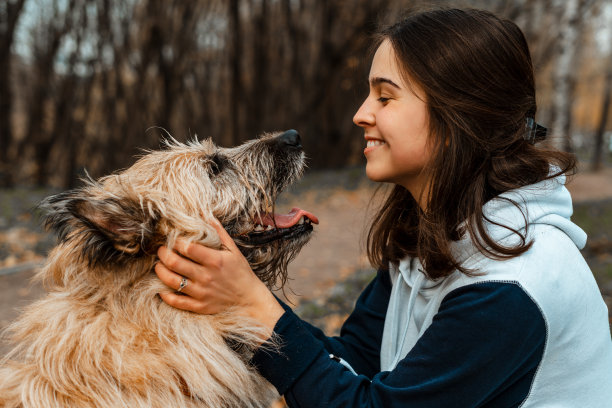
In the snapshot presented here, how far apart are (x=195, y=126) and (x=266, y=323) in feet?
34.9

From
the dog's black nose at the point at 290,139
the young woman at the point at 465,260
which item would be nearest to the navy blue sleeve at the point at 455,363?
the young woman at the point at 465,260

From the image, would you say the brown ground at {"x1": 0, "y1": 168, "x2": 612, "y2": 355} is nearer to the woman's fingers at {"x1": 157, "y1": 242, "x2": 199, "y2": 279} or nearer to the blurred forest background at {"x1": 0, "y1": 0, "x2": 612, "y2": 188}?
the woman's fingers at {"x1": 157, "y1": 242, "x2": 199, "y2": 279}

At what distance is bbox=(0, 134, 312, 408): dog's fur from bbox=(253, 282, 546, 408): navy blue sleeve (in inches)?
9.9

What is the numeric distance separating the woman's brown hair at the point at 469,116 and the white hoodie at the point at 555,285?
0.24ft

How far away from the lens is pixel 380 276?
249 cm

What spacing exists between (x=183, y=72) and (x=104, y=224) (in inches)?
386

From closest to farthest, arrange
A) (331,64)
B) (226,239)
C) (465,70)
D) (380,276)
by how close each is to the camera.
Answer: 1. (465,70)
2. (226,239)
3. (380,276)
4. (331,64)

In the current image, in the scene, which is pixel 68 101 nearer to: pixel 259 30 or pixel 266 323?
pixel 259 30

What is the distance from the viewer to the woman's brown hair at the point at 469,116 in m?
1.78

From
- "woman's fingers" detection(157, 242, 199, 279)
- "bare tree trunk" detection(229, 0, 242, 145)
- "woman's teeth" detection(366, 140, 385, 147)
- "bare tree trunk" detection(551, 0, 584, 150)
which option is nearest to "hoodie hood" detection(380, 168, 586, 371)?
"woman's teeth" detection(366, 140, 385, 147)

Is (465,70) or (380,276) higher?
(465,70)

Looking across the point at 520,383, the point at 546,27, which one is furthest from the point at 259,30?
the point at 520,383

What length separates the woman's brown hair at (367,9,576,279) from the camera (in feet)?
5.85

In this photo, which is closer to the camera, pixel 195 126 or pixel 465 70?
pixel 465 70
